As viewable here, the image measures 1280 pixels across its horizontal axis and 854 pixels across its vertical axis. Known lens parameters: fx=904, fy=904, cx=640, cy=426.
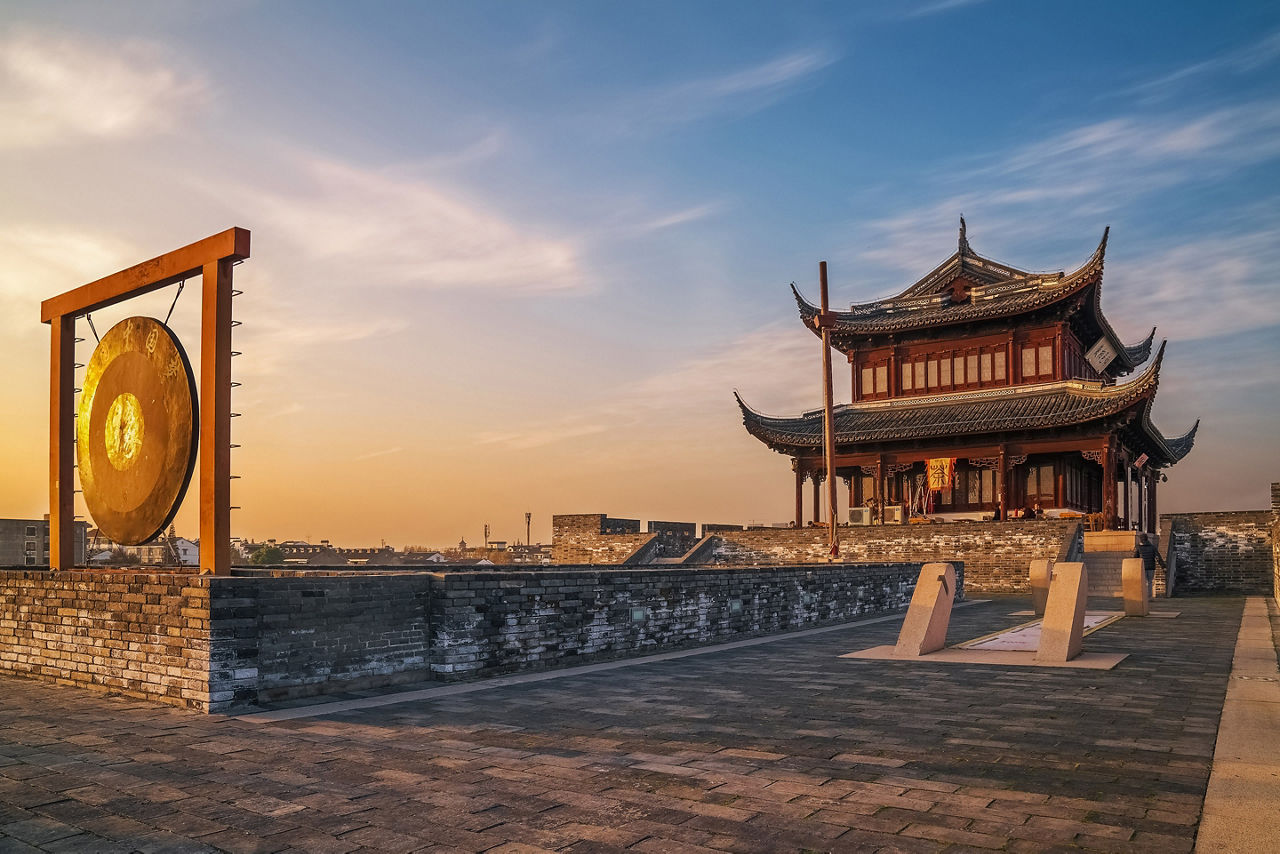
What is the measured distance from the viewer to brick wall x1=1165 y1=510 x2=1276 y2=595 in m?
27.2

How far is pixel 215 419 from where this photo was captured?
24.2 feet

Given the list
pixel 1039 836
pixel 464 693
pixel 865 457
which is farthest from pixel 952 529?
pixel 1039 836

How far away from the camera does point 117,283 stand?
8.65m

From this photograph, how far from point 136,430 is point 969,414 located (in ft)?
92.0

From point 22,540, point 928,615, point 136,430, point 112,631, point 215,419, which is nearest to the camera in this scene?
point 112,631

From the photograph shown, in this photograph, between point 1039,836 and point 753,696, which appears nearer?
point 1039,836

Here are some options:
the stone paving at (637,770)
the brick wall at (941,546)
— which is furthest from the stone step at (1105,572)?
the stone paving at (637,770)

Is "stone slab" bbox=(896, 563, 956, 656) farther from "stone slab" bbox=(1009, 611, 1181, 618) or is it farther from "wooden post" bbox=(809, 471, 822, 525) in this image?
"wooden post" bbox=(809, 471, 822, 525)

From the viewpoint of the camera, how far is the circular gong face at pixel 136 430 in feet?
25.6

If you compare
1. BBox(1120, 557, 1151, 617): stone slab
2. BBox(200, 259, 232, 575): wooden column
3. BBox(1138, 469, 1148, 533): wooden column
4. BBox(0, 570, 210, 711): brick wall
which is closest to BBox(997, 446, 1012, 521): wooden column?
BBox(1138, 469, 1148, 533): wooden column

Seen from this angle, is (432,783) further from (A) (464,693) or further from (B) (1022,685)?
(B) (1022,685)

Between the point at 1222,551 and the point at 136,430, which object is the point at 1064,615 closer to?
the point at 136,430

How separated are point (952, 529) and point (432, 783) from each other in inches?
947

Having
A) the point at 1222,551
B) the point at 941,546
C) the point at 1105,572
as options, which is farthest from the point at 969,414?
the point at 1105,572
